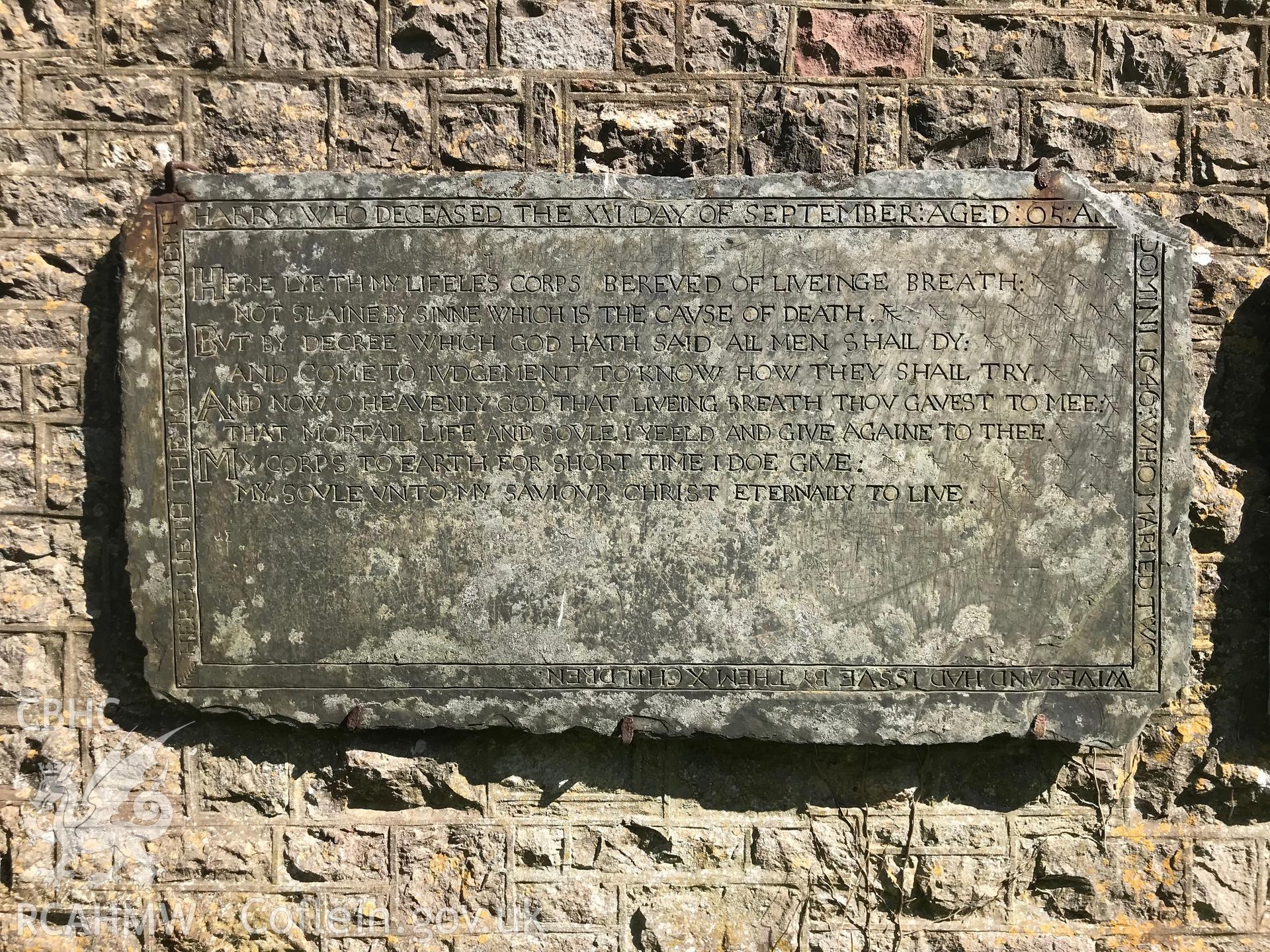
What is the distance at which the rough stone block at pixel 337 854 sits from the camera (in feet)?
9.23

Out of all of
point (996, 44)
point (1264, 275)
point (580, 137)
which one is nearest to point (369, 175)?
point (580, 137)

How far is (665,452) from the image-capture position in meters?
2.67

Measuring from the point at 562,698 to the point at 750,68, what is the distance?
2168 mm

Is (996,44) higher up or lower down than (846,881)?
higher up

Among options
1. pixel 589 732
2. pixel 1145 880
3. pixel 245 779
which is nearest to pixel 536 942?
pixel 589 732

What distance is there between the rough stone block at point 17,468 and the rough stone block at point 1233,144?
4027 mm

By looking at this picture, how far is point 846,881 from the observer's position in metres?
2.82

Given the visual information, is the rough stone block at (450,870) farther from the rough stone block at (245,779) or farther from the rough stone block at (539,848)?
the rough stone block at (245,779)

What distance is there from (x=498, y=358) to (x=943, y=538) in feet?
5.03

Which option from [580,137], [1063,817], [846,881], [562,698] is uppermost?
[580,137]

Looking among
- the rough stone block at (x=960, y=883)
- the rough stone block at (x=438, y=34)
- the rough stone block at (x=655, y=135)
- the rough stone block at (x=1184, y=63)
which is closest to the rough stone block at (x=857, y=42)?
the rough stone block at (x=655, y=135)

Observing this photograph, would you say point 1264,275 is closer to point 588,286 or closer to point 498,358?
point 588,286

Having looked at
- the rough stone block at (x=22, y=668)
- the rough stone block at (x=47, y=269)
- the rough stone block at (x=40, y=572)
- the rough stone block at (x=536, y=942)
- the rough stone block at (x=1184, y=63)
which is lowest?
the rough stone block at (x=536, y=942)

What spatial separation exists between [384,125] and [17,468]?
168 centimetres
